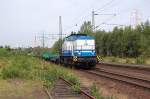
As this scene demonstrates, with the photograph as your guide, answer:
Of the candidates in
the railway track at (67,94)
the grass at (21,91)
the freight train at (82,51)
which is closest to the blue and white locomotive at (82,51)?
the freight train at (82,51)

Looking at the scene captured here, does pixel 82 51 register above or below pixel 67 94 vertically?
above

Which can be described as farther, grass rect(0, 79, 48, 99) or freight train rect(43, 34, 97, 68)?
freight train rect(43, 34, 97, 68)

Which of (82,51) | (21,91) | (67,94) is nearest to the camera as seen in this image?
(67,94)

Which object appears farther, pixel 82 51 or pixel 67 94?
pixel 82 51

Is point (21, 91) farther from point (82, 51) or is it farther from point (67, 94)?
point (82, 51)

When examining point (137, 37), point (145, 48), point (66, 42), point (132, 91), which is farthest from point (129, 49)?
point (132, 91)

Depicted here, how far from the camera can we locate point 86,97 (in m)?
15.8

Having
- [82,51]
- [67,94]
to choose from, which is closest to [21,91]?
[67,94]

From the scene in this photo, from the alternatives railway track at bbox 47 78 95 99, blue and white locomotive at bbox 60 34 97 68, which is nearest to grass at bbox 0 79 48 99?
railway track at bbox 47 78 95 99

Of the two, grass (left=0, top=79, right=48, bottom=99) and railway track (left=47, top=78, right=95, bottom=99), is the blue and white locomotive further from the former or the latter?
railway track (left=47, top=78, right=95, bottom=99)

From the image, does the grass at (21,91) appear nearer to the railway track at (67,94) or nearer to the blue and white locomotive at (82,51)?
the railway track at (67,94)

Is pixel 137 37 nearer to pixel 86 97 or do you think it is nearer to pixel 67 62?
pixel 67 62

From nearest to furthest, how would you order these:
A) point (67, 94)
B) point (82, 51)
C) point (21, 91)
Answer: point (67, 94) < point (21, 91) < point (82, 51)

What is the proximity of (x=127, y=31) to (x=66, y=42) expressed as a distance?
3257 cm
